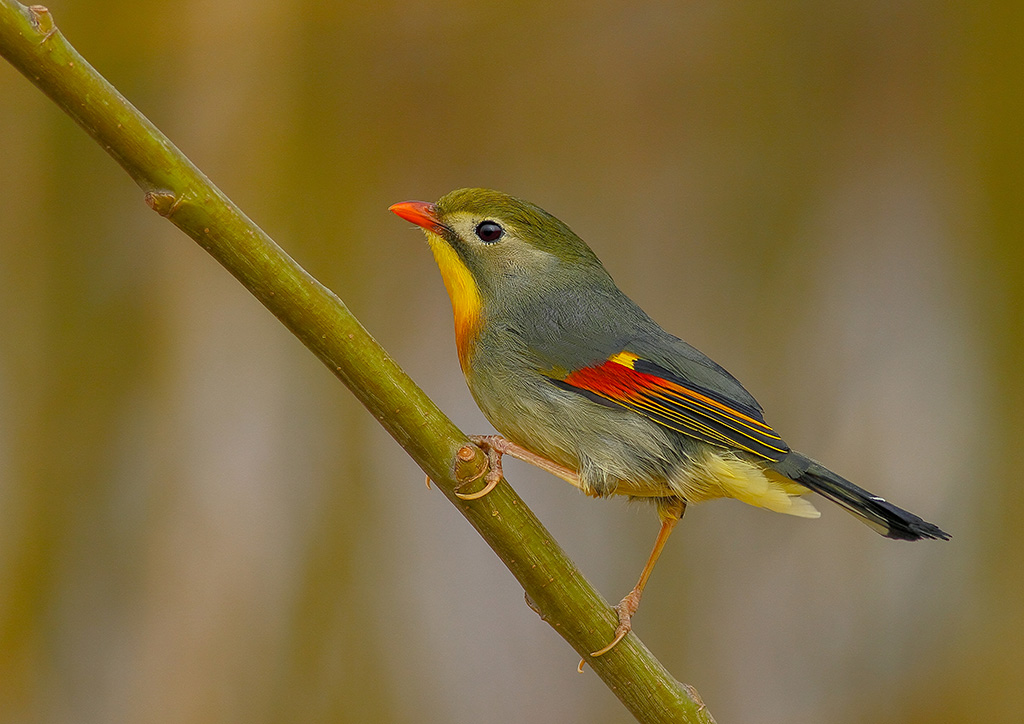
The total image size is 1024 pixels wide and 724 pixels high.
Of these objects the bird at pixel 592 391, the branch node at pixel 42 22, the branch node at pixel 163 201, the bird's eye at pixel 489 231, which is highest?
the bird's eye at pixel 489 231

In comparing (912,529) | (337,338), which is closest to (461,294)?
(337,338)

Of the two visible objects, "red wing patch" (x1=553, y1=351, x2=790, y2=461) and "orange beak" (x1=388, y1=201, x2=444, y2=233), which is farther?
"orange beak" (x1=388, y1=201, x2=444, y2=233)

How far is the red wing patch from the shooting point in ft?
6.35

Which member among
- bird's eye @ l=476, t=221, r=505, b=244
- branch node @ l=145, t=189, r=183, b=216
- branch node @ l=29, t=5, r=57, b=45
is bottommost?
branch node @ l=145, t=189, r=183, b=216

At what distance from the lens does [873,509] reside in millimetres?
1783

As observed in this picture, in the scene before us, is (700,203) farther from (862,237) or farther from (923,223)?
(923,223)

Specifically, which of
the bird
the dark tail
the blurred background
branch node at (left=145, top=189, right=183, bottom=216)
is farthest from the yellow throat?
the blurred background

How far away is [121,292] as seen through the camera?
13.7 ft

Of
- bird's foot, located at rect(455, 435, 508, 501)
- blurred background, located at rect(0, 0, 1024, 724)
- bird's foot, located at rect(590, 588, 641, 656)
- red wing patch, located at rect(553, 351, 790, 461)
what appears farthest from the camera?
blurred background, located at rect(0, 0, 1024, 724)

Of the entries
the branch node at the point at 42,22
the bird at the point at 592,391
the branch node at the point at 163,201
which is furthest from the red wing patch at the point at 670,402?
the branch node at the point at 42,22

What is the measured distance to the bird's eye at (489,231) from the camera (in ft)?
6.90

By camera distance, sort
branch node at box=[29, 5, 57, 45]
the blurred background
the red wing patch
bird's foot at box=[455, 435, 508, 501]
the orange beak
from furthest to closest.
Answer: the blurred background < the orange beak < the red wing patch < bird's foot at box=[455, 435, 508, 501] < branch node at box=[29, 5, 57, 45]

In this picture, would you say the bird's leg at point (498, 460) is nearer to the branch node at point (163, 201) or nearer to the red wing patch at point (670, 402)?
the red wing patch at point (670, 402)

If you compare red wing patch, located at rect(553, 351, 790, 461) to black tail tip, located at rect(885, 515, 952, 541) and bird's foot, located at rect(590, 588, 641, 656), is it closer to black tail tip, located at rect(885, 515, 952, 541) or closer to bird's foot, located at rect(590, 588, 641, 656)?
black tail tip, located at rect(885, 515, 952, 541)
